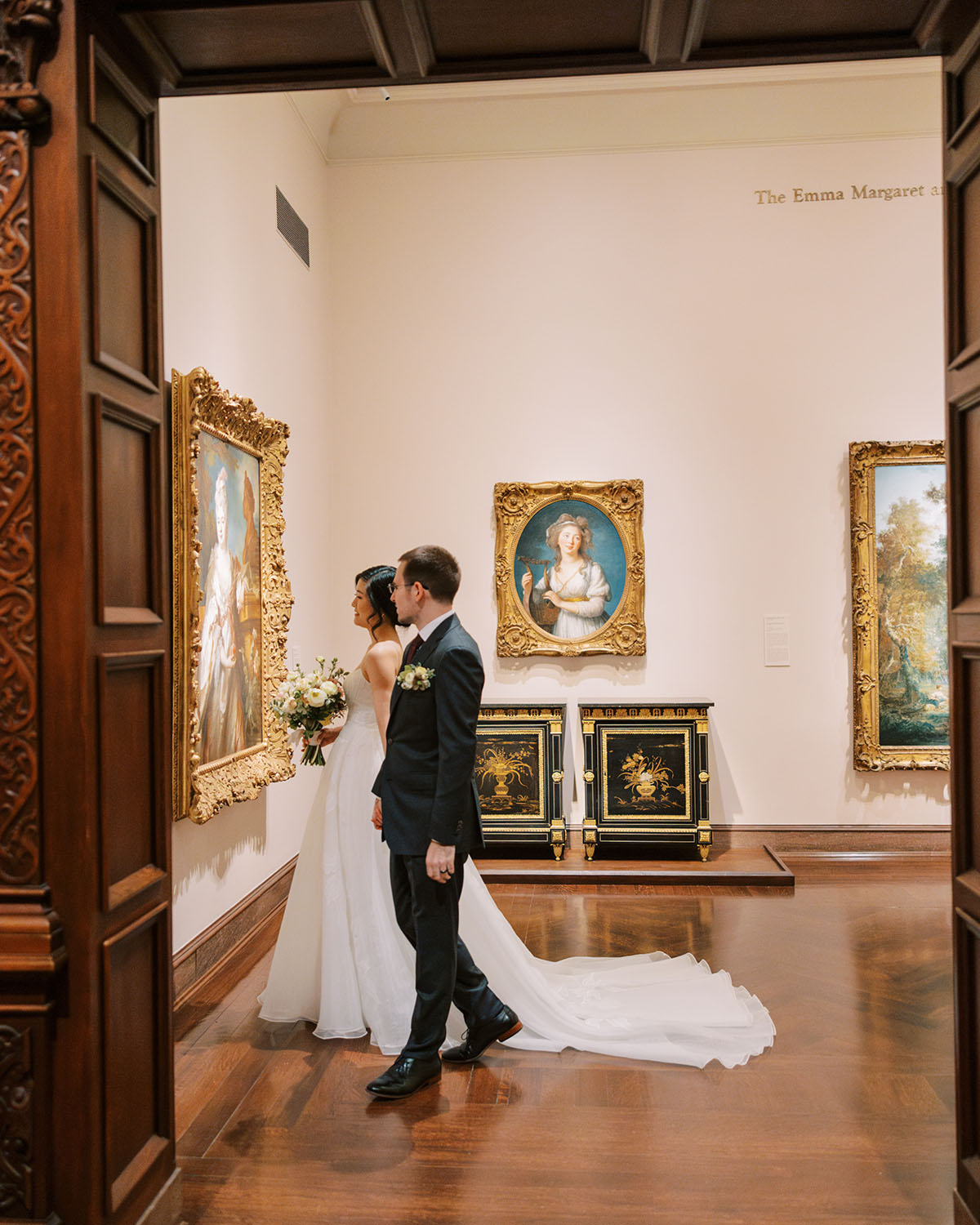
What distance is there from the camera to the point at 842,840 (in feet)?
27.7

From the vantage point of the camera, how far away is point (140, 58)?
306cm

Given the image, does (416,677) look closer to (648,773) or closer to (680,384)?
(648,773)

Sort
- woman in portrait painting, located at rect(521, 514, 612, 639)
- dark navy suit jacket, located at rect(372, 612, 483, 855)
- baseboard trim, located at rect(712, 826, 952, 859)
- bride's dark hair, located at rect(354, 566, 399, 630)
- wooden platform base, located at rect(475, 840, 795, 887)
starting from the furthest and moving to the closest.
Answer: woman in portrait painting, located at rect(521, 514, 612, 639) → baseboard trim, located at rect(712, 826, 952, 859) → wooden platform base, located at rect(475, 840, 795, 887) → bride's dark hair, located at rect(354, 566, 399, 630) → dark navy suit jacket, located at rect(372, 612, 483, 855)

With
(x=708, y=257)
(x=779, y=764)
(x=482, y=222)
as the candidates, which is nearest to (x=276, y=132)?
(x=482, y=222)

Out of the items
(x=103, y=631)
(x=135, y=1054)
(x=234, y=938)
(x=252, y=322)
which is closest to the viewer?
(x=103, y=631)

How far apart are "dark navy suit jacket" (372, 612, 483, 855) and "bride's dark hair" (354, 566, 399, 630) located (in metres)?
0.81

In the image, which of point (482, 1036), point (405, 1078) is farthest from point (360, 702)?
point (405, 1078)

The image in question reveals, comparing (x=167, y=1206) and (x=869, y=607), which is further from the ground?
(x=869, y=607)

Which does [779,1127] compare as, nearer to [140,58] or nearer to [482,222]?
[140,58]

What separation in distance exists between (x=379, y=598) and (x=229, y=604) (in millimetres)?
1318

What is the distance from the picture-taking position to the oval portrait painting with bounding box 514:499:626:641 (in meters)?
8.68

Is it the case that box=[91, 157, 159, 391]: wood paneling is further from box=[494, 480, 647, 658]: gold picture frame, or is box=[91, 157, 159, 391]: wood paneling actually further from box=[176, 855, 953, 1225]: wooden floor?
box=[494, 480, 647, 658]: gold picture frame

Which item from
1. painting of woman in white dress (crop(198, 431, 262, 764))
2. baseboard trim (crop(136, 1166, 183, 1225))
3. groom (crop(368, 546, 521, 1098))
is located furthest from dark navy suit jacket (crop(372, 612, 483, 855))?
painting of woman in white dress (crop(198, 431, 262, 764))

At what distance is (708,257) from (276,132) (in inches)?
143
